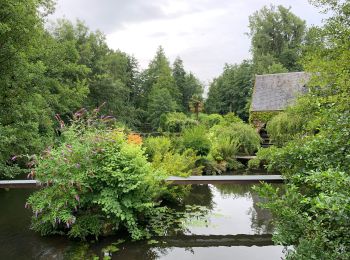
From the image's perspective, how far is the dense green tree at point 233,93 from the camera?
37812 mm

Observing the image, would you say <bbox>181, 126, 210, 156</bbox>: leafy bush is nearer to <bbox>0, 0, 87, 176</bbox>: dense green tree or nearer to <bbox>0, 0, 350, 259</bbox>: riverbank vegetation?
<bbox>0, 0, 350, 259</bbox>: riverbank vegetation

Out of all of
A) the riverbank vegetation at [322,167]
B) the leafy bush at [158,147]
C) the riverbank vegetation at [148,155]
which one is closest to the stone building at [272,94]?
the riverbank vegetation at [148,155]

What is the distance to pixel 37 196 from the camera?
6680 millimetres

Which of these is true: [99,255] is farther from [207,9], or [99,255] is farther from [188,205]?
[207,9]

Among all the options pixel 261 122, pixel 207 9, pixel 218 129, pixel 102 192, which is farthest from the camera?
pixel 261 122

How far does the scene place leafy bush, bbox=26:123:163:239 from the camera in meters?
6.36

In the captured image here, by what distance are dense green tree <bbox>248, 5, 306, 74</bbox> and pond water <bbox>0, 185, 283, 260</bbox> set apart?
3355 cm

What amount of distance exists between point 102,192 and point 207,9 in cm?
841

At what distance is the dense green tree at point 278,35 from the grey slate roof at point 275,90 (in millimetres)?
14558

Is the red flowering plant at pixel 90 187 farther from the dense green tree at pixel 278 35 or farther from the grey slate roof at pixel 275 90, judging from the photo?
the dense green tree at pixel 278 35

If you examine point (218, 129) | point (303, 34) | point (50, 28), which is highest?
point (303, 34)

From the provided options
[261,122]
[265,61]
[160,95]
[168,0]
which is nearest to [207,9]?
[168,0]

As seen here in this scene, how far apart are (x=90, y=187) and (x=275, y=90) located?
20.2m

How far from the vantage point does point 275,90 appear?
24.1 m
